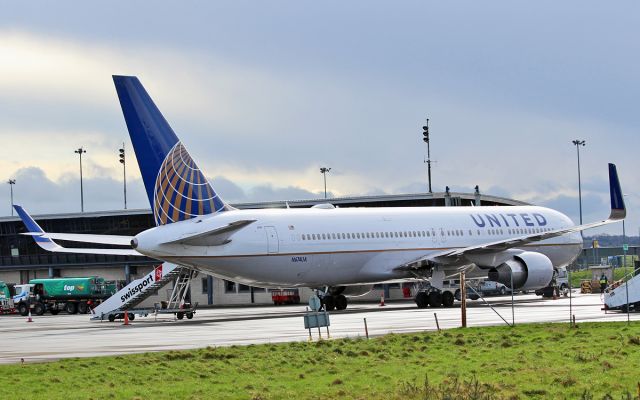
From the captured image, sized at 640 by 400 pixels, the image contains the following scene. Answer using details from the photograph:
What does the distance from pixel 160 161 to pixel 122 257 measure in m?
46.8

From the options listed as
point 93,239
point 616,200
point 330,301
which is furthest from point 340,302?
point 616,200

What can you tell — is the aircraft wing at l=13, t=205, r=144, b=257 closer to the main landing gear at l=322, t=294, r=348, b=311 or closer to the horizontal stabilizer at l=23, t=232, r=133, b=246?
the horizontal stabilizer at l=23, t=232, r=133, b=246

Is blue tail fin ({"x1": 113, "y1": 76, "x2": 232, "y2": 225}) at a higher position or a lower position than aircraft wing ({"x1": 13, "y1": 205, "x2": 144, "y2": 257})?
higher

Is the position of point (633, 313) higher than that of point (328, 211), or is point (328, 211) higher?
point (328, 211)

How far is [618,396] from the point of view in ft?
54.1

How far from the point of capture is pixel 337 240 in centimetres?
4897

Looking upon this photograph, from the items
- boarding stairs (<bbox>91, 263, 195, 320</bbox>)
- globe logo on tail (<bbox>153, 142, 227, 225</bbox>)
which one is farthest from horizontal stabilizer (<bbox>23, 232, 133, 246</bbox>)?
globe logo on tail (<bbox>153, 142, 227, 225</bbox>)

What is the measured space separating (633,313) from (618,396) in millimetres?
22376

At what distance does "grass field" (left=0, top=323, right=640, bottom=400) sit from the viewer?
57.8 ft

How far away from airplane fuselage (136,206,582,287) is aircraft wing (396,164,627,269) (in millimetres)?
1441

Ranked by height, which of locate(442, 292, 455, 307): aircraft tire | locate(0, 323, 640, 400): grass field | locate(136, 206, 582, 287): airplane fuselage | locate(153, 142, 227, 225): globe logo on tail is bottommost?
locate(0, 323, 640, 400): grass field

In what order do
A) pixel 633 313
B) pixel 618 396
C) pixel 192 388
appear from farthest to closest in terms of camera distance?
pixel 633 313, pixel 192 388, pixel 618 396

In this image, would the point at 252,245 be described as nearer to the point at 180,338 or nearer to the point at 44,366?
the point at 180,338

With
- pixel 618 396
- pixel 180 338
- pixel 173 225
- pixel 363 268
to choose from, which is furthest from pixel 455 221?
pixel 618 396
